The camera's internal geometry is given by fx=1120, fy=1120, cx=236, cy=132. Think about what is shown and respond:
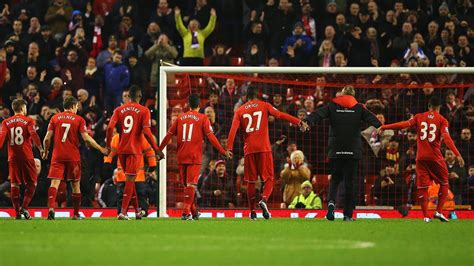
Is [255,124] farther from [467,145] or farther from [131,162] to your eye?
[467,145]

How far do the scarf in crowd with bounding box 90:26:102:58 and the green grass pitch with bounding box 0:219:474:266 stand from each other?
32.2 ft

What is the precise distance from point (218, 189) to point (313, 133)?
2.58 metres

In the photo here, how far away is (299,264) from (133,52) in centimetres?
1610

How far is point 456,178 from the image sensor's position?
72.3ft

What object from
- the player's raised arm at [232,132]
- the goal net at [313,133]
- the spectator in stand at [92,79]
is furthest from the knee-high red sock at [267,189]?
the spectator in stand at [92,79]

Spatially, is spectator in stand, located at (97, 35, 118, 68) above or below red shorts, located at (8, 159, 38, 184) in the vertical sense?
above

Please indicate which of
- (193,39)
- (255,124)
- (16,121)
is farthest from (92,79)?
(255,124)

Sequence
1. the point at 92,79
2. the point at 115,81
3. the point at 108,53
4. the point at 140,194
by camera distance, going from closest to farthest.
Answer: the point at 140,194 → the point at 115,81 → the point at 92,79 → the point at 108,53

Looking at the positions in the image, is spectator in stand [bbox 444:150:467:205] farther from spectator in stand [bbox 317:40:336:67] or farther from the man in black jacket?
the man in black jacket

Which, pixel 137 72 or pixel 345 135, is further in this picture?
pixel 137 72

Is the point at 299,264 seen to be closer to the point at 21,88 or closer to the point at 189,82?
the point at 189,82

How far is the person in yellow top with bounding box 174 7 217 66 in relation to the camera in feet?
84.4

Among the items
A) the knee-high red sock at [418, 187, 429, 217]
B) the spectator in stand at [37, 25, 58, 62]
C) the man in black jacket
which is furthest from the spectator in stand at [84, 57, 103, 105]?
the knee-high red sock at [418, 187, 429, 217]

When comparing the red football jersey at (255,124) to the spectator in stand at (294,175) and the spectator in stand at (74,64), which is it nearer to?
the spectator in stand at (294,175)
